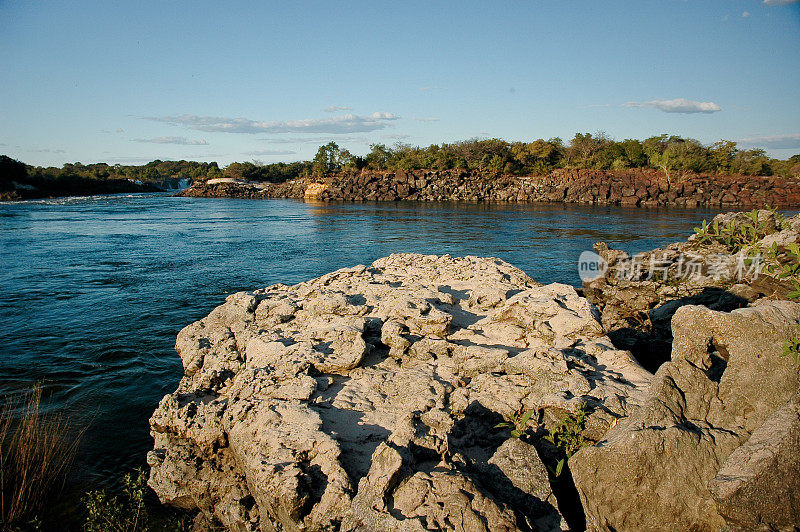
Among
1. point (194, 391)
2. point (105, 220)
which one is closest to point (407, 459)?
point (194, 391)

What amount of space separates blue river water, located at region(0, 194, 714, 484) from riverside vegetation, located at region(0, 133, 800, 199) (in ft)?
51.3

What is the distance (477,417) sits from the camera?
4.11 meters

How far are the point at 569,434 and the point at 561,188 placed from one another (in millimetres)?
45072

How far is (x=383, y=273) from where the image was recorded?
8.86 meters

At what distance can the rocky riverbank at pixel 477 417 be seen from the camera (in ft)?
9.13

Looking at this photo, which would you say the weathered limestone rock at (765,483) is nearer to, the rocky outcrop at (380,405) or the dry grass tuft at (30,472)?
the rocky outcrop at (380,405)

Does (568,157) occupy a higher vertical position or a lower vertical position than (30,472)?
higher

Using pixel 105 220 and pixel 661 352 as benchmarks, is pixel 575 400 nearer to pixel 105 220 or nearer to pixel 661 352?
pixel 661 352

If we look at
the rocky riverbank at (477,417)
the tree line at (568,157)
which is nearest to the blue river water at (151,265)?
the rocky riverbank at (477,417)

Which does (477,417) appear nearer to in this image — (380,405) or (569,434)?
(569,434)

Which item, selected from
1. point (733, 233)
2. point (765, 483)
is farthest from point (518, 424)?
point (733, 233)

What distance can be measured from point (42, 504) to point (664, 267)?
11895mm

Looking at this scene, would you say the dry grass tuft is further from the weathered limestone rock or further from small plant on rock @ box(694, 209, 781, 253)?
small plant on rock @ box(694, 209, 781, 253)

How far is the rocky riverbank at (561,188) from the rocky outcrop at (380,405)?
40006 millimetres
